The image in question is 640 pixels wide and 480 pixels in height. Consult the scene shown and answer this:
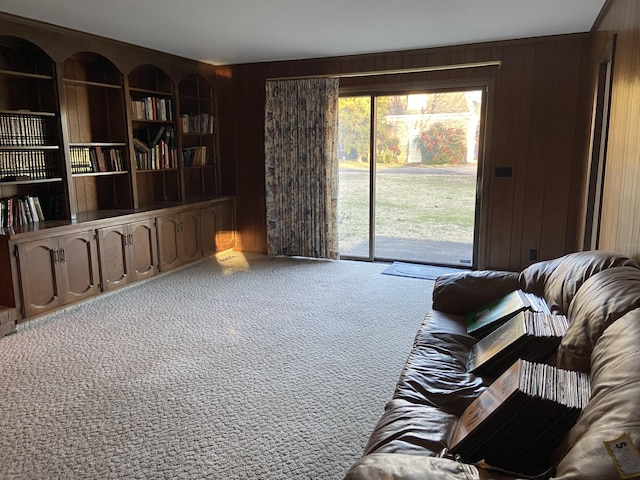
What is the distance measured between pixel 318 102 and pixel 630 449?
5.09 m

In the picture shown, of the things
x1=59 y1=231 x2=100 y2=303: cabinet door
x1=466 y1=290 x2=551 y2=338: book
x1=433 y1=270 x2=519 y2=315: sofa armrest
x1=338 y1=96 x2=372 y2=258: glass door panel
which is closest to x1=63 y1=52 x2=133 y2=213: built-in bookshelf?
x1=59 y1=231 x2=100 y2=303: cabinet door

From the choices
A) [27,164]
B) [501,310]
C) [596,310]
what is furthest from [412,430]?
[27,164]

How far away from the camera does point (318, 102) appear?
5.65 meters

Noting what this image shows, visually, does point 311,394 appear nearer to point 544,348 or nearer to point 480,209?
point 544,348

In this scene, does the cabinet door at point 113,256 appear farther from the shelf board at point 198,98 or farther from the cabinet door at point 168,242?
the shelf board at point 198,98

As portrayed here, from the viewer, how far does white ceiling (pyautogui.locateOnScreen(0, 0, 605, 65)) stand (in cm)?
361

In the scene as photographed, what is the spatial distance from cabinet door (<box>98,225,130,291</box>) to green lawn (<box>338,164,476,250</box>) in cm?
252

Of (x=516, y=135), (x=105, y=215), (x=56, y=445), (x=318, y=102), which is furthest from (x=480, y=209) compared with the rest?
(x=56, y=445)

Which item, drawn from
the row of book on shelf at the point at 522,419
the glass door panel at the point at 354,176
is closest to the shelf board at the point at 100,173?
the glass door panel at the point at 354,176

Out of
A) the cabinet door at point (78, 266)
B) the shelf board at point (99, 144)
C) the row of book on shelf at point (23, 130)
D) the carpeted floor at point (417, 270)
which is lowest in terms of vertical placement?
the carpeted floor at point (417, 270)

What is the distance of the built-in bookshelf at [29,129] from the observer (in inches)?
162

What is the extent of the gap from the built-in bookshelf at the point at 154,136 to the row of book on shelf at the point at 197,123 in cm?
19

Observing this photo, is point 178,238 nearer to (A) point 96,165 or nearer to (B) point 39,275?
(A) point 96,165

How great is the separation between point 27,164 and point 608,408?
184 inches
